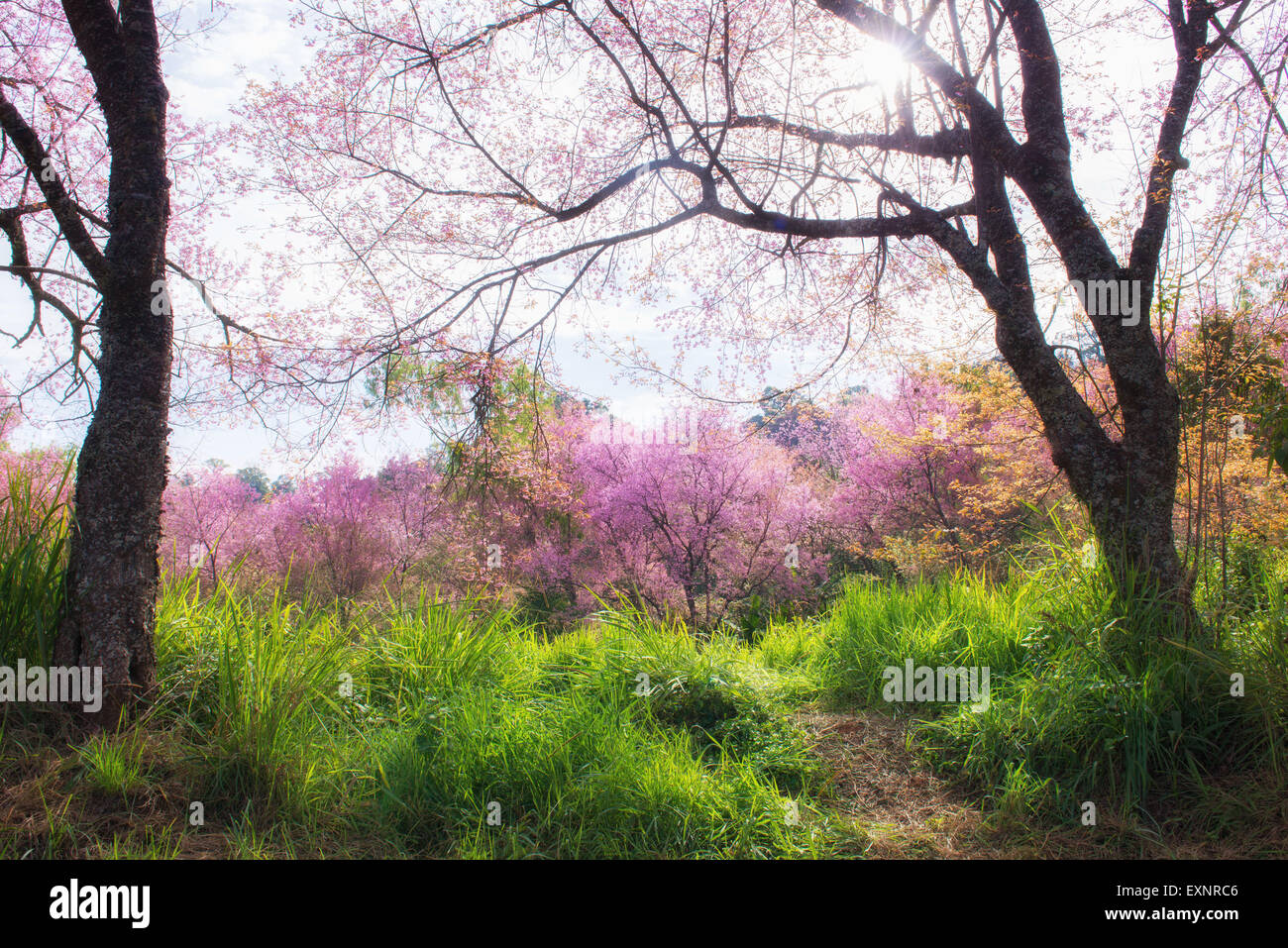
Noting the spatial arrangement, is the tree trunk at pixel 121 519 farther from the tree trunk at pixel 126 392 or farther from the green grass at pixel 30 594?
the green grass at pixel 30 594

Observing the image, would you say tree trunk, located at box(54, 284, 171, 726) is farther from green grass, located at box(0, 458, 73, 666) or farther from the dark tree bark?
green grass, located at box(0, 458, 73, 666)

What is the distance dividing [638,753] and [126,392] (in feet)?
Result: 10.1

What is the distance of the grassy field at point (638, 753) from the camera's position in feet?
9.09

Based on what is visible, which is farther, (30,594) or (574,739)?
(30,594)

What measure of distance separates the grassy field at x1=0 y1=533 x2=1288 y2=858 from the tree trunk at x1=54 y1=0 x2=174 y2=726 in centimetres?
29

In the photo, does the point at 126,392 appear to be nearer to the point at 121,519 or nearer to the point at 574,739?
the point at 121,519

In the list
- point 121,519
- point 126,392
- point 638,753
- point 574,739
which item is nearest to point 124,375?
point 126,392

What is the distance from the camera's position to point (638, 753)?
10.3 ft

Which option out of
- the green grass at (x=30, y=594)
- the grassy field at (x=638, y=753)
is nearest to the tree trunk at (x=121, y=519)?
the green grass at (x=30, y=594)

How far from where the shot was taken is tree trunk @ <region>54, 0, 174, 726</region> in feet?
10.5

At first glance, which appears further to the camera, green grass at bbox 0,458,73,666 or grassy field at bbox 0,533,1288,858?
green grass at bbox 0,458,73,666

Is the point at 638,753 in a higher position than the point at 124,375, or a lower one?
lower

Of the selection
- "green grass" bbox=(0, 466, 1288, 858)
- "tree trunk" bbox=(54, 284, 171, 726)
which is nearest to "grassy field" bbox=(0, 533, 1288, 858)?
"green grass" bbox=(0, 466, 1288, 858)
